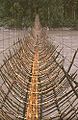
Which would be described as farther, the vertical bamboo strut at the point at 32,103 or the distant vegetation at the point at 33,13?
the distant vegetation at the point at 33,13

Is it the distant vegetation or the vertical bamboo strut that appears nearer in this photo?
the vertical bamboo strut

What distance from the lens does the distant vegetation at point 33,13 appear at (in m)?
28.6

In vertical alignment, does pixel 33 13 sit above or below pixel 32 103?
below

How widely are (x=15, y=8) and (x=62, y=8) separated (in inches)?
141

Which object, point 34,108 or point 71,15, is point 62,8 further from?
point 34,108

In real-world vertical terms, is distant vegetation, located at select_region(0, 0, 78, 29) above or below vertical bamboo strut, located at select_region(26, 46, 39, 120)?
below

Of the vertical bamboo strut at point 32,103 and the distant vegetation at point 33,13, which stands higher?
the vertical bamboo strut at point 32,103

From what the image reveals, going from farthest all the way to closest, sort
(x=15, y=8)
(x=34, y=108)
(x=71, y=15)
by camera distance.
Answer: (x=71, y=15)
(x=15, y=8)
(x=34, y=108)

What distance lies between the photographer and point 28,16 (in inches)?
1141

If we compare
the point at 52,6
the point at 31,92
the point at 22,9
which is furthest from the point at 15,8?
the point at 31,92

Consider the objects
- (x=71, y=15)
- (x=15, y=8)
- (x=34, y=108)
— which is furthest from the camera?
(x=71, y=15)

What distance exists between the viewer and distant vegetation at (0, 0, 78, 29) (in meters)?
28.6

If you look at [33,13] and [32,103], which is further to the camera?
[33,13]

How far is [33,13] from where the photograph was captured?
94.9ft
